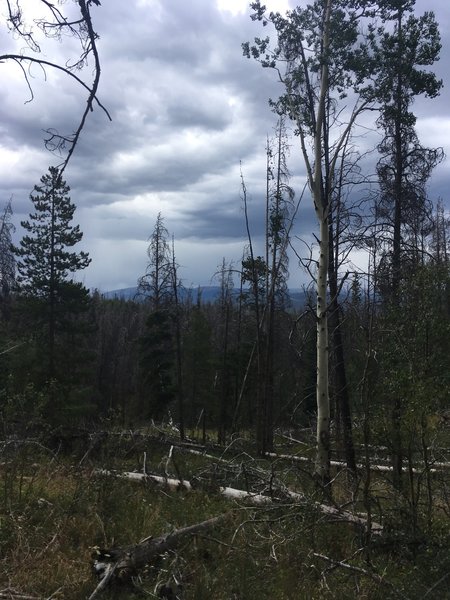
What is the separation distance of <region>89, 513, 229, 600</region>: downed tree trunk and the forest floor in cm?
2

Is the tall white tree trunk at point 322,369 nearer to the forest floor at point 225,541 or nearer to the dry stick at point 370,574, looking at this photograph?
the forest floor at point 225,541

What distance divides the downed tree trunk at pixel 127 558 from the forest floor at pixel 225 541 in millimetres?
22

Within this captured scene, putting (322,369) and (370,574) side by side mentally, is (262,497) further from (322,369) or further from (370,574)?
(322,369)

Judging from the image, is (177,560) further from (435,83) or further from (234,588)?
(435,83)

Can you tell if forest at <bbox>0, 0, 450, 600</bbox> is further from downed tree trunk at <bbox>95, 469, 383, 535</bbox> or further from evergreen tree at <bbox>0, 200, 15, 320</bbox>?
evergreen tree at <bbox>0, 200, 15, 320</bbox>

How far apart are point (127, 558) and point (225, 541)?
1533 mm

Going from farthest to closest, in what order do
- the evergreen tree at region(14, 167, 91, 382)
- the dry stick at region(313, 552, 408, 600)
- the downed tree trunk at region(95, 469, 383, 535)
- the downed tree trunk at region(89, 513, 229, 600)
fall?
1. the evergreen tree at region(14, 167, 91, 382)
2. the downed tree trunk at region(95, 469, 383, 535)
3. the downed tree trunk at region(89, 513, 229, 600)
4. the dry stick at region(313, 552, 408, 600)

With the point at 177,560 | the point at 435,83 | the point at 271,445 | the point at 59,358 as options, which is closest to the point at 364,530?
the point at 177,560

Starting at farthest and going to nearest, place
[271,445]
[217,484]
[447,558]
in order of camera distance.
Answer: [271,445] → [217,484] → [447,558]

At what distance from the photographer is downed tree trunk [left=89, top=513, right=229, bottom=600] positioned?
503 centimetres

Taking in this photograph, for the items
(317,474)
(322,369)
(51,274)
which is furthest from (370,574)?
(51,274)

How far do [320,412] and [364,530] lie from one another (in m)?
3.24

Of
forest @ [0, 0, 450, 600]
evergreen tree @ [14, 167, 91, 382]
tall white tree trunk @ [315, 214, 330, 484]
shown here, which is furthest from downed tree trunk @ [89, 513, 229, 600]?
evergreen tree @ [14, 167, 91, 382]

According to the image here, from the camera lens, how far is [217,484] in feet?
28.0
